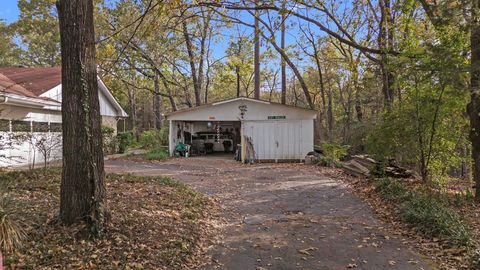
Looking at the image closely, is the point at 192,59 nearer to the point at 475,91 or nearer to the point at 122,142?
the point at 122,142

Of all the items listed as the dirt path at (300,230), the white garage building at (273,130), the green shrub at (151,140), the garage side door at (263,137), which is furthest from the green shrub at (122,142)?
the dirt path at (300,230)

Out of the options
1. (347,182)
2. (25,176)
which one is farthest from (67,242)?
(347,182)

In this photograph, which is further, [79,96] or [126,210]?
[126,210]

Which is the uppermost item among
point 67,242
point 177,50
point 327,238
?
point 177,50

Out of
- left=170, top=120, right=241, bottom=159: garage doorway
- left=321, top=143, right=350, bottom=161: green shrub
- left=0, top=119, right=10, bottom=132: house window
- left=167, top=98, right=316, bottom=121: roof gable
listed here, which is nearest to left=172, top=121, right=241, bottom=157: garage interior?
left=170, top=120, right=241, bottom=159: garage doorway

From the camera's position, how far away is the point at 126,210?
613cm

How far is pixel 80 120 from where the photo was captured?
4688 millimetres

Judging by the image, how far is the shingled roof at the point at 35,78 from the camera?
16219 mm

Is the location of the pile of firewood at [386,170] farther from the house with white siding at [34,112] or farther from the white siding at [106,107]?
the white siding at [106,107]

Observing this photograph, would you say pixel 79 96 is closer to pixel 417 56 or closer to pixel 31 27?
pixel 417 56

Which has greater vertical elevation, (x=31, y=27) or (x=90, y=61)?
(x=31, y=27)

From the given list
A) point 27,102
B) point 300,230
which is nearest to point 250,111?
point 27,102

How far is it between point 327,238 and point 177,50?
2179cm

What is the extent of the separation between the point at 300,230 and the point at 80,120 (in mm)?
3963
